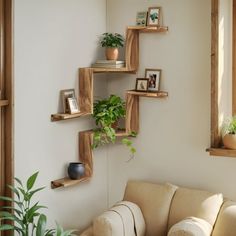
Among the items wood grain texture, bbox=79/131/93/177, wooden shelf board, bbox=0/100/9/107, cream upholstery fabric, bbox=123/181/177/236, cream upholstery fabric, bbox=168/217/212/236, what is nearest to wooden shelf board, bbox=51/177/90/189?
wood grain texture, bbox=79/131/93/177

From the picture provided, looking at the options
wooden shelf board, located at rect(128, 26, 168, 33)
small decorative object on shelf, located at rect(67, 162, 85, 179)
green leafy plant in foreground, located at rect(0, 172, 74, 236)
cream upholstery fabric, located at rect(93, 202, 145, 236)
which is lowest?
cream upholstery fabric, located at rect(93, 202, 145, 236)

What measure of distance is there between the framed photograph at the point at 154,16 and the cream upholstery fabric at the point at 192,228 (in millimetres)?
1545

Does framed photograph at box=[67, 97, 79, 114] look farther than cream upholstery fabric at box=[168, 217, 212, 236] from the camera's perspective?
Yes

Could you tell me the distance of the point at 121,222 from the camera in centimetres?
316

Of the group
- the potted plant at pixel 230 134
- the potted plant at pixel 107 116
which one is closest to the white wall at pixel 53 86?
the potted plant at pixel 107 116

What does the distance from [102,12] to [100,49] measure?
Result: 324 mm

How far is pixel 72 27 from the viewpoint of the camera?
3498 mm

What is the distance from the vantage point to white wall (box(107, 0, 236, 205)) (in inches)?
137

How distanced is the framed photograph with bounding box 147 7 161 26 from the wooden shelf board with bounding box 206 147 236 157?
108cm

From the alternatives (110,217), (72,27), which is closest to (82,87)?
(72,27)

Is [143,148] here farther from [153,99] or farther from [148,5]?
[148,5]

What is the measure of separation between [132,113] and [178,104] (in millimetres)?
398

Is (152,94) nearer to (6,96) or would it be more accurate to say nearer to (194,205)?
(194,205)

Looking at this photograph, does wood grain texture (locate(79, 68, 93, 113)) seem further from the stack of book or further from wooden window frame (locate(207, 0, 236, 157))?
wooden window frame (locate(207, 0, 236, 157))
